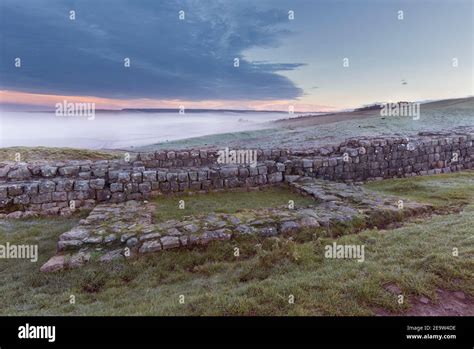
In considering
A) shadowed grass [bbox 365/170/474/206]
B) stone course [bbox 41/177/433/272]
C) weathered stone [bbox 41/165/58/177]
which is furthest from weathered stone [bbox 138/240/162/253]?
shadowed grass [bbox 365/170/474/206]

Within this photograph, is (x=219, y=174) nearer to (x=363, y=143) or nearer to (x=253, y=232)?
(x=253, y=232)

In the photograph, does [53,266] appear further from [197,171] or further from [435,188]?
[435,188]

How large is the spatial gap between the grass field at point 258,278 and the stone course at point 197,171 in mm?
2303

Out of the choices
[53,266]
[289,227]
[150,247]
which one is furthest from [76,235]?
[289,227]

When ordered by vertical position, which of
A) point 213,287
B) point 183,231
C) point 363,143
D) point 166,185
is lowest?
point 213,287

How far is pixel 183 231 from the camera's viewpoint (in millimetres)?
7168

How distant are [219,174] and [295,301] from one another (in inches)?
312

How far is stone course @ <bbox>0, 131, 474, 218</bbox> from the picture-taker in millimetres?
9992

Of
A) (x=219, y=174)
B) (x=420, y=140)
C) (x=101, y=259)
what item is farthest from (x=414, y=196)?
(x=101, y=259)
